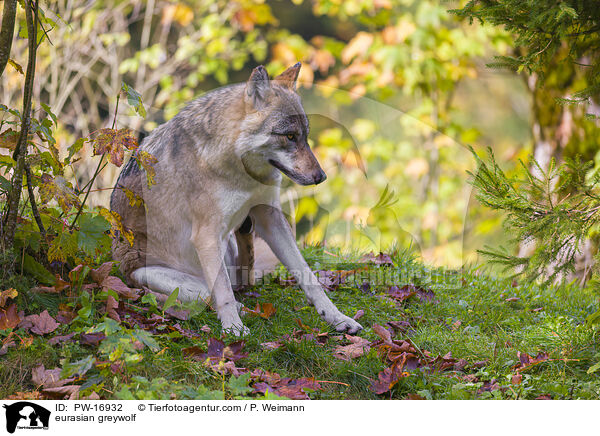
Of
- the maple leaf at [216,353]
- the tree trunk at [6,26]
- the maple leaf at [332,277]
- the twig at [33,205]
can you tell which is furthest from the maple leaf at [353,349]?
the tree trunk at [6,26]

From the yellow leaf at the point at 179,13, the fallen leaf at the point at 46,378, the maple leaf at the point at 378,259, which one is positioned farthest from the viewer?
the yellow leaf at the point at 179,13

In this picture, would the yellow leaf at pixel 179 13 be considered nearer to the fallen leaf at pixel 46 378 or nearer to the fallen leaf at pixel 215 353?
the fallen leaf at pixel 215 353

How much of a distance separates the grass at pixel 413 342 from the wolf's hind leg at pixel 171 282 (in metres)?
0.21

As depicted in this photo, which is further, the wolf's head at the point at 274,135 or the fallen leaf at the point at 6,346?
the wolf's head at the point at 274,135

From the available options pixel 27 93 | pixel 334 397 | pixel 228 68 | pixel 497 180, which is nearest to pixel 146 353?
pixel 334 397

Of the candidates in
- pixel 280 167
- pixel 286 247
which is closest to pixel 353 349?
pixel 286 247

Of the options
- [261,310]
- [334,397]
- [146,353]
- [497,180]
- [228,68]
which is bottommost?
[334,397]

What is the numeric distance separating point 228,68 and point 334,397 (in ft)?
26.8

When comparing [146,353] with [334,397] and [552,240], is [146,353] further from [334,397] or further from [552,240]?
[552,240]

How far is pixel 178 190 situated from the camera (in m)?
4.03

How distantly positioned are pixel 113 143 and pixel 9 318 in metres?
1.13

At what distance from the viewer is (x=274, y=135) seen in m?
3.76

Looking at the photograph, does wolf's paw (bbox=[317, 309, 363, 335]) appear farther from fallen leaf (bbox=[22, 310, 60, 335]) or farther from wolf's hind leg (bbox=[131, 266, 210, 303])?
fallen leaf (bbox=[22, 310, 60, 335])

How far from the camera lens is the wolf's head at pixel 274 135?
146 inches
